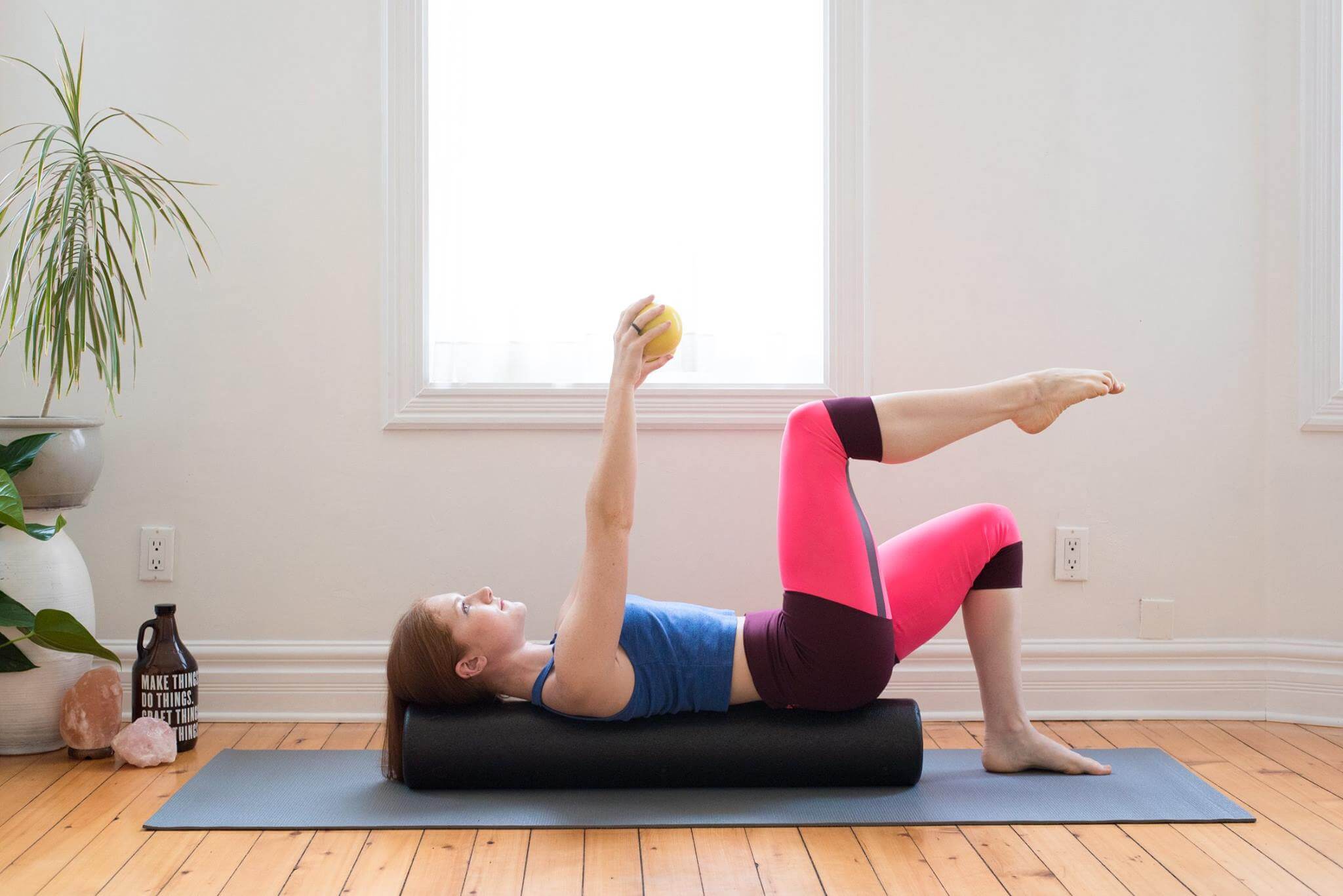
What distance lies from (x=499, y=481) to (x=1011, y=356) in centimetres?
137

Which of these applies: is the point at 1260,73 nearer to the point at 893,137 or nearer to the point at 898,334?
the point at 893,137

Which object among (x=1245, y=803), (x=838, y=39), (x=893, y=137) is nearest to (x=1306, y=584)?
(x=1245, y=803)

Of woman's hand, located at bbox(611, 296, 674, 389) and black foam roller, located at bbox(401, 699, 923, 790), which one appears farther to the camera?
black foam roller, located at bbox(401, 699, 923, 790)

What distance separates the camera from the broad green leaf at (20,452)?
7.74ft

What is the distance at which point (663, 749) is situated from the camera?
207 centimetres

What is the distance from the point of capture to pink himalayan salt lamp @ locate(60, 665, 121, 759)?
2354mm

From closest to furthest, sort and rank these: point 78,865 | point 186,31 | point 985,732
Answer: point 78,865 → point 985,732 → point 186,31

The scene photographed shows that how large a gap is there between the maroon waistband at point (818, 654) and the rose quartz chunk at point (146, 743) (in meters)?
1.30

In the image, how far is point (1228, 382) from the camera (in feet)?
9.21

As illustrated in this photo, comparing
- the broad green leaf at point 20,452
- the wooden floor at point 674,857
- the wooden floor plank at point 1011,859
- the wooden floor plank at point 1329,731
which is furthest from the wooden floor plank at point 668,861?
the wooden floor plank at point 1329,731

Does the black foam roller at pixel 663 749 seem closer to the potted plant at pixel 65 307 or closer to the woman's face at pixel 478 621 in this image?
the woman's face at pixel 478 621

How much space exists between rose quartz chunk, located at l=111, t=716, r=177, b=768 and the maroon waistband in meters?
1.30

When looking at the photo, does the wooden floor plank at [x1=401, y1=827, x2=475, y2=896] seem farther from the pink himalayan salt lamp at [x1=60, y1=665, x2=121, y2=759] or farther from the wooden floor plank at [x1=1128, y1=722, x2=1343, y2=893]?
the wooden floor plank at [x1=1128, y1=722, x2=1343, y2=893]

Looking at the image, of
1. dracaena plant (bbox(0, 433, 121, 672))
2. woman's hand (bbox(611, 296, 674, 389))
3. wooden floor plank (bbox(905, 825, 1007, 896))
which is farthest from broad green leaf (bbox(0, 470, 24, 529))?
wooden floor plank (bbox(905, 825, 1007, 896))
